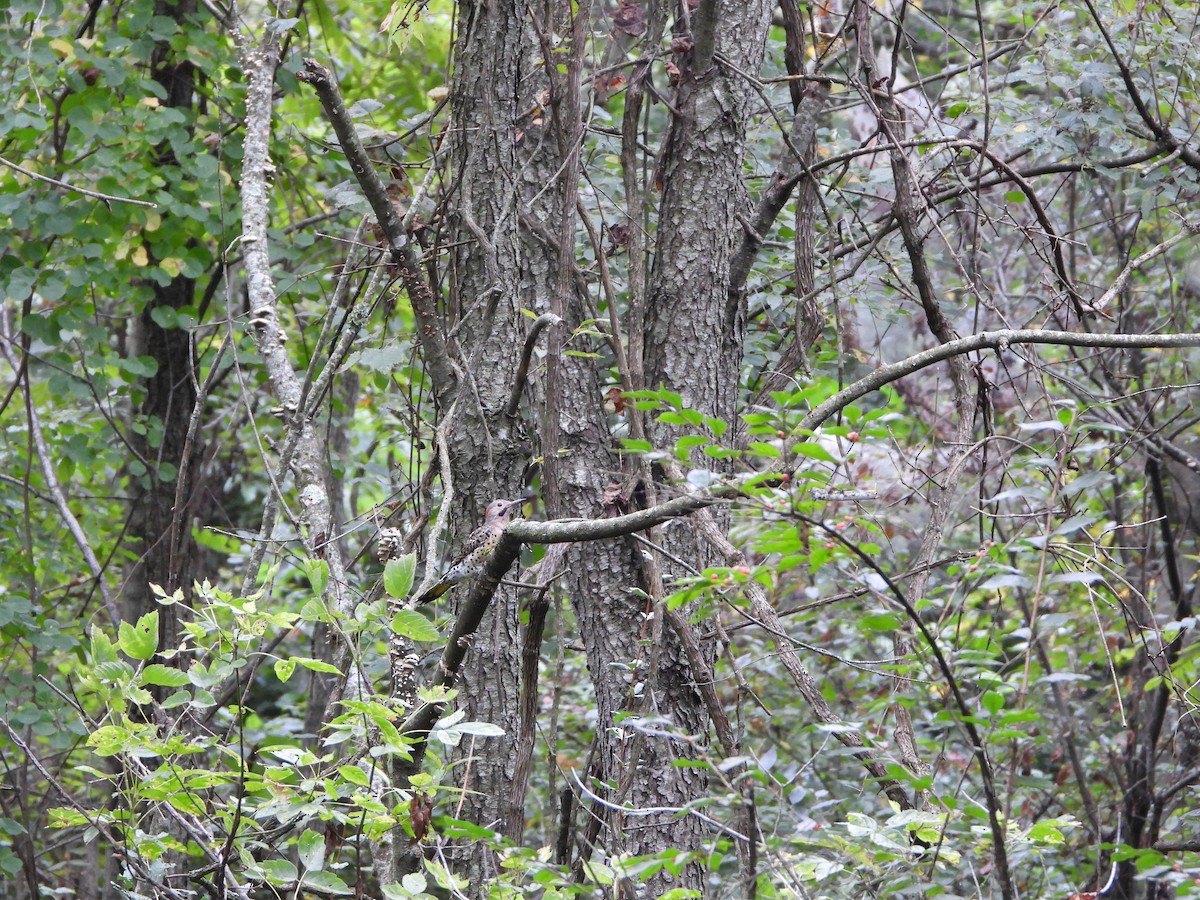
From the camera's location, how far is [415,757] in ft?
6.83

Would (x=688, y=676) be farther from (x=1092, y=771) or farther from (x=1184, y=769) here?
(x=1092, y=771)

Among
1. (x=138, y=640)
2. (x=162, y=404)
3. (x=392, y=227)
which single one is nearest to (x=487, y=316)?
(x=392, y=227)

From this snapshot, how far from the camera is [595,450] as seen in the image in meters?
2.67

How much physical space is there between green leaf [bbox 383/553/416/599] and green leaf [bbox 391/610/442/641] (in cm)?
4

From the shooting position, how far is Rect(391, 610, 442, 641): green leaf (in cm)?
165

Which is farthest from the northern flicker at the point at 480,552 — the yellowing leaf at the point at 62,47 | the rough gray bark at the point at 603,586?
the yellowing leaf at the point at 62,47

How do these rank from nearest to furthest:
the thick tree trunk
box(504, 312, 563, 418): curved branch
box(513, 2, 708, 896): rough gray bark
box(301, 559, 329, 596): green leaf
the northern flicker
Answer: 1. box(301, 559, 329, 596): green leaf
2. the northern flicker
3. box(504, 312, 563, 418): curved branch
4. box(513, 2, 708, 896): rough gray bark
5. the thick tree trunk

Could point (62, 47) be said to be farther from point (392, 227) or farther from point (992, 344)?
point (992, 344)

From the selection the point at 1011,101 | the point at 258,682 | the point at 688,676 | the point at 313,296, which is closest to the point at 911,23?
the point at 1011,101

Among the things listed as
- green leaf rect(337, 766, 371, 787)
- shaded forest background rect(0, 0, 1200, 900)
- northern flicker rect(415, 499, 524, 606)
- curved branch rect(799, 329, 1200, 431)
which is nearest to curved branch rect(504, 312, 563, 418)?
shaded forest background rect(0, 0, 1200, 900)

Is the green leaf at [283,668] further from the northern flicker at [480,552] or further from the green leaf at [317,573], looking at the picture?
the northern flicker at [480,552]

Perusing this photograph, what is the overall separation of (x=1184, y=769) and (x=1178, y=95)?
7.93 feet

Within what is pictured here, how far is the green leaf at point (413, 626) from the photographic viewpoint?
5.40 ft

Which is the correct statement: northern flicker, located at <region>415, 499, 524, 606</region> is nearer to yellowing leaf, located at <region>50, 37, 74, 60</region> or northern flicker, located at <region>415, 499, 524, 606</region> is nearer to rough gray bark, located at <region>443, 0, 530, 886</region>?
rough gray bark, located at <region>443, 0, 530, 886</region>
